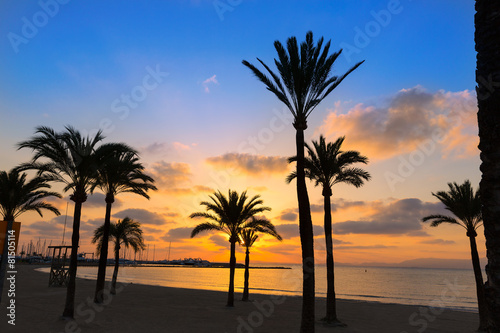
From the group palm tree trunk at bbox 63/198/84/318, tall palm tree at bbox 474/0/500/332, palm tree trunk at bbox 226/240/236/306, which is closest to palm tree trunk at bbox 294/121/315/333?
tall palm tree at bbox 474/0/500/332

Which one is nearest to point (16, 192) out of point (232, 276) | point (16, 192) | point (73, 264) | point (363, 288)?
point (16, 192)

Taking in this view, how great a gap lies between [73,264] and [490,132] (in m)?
17.0

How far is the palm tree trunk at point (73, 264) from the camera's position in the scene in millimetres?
15834

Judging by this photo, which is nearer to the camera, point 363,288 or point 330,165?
point 330,165

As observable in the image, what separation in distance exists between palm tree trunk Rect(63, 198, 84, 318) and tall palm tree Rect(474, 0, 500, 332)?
15842 millimetres

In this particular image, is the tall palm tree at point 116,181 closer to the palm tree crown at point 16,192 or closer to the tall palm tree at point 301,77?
the palm tree crown at point 16,192

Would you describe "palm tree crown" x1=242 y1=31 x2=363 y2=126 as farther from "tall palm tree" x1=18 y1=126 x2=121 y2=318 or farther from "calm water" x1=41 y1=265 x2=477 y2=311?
"calm water" x1=41 y1=265 x2=477 y2=311

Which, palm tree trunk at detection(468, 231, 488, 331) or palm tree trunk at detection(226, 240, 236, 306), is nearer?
palm tree trunk at detection(468, 231, 488, 331)

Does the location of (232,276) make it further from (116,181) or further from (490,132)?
(490,132)

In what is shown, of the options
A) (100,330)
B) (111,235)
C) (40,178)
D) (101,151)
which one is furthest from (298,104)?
(111,235)

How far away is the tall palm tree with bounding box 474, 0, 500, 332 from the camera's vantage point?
4.67 metres

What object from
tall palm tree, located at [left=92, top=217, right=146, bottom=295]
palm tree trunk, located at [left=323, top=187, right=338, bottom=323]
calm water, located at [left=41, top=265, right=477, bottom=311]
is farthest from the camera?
calm water, located at [left=41, top=265, right=477, bottom=311]

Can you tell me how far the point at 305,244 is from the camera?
14.1 meters

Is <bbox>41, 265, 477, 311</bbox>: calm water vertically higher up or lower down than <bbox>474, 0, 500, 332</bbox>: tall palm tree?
lower down
